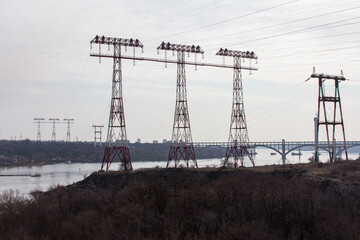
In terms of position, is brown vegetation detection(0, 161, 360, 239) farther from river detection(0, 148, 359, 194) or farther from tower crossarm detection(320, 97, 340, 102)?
river detection(0, 148, 359, 194)

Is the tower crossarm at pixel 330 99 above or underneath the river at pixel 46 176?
above

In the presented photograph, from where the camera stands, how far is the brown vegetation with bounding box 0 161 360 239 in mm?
21219

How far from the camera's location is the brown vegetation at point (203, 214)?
21.2m

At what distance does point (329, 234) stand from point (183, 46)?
31.2 meters

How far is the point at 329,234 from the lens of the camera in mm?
21000

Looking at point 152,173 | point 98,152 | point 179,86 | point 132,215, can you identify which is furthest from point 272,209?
point 98,152

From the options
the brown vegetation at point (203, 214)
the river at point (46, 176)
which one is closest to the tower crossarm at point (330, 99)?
the brown vegetation at point (203, 214)

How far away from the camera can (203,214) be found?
77.5ft

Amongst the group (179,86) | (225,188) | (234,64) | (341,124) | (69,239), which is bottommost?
(69,239)

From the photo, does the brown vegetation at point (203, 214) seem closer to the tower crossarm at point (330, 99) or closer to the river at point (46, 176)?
the tower crossarm at point (330, 99)

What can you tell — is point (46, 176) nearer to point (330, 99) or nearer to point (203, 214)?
point (330, 99)

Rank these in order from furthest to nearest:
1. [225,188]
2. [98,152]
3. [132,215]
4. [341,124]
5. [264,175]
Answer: [98,152] → [341,124] → [264,175] → [225,188] → [132,215]

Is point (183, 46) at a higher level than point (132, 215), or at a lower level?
higher

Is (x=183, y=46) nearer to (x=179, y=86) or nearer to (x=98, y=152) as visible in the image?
(x=179, y=86)
